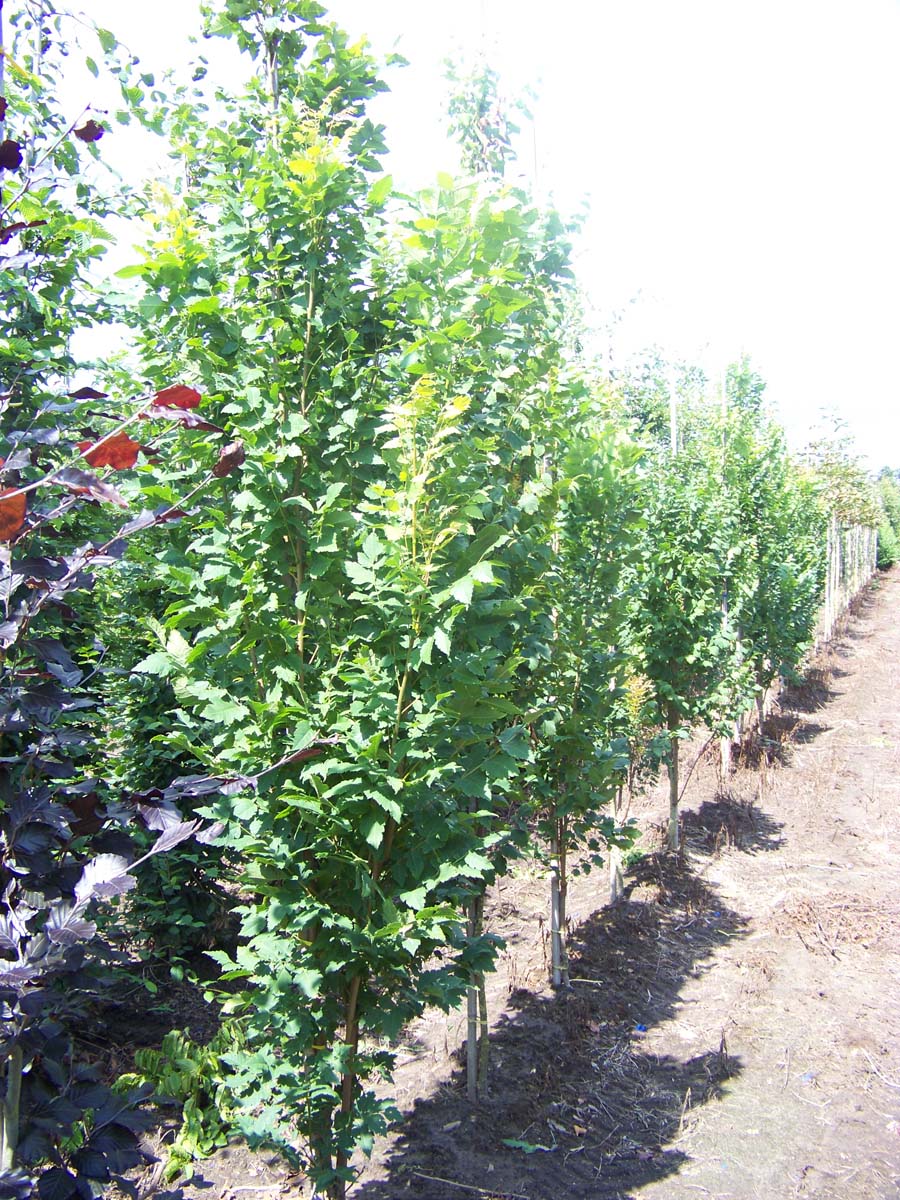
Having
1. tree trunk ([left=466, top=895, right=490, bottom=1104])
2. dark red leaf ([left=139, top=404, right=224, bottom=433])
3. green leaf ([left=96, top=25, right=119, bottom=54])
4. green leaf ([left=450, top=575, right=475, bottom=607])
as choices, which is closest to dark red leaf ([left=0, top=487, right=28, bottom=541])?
dark red leaf ([left=139, top=404, right=224, bottom=433])

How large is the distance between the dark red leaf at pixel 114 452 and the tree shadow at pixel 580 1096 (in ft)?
10.9

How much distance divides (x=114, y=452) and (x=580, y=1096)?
4.21 meters

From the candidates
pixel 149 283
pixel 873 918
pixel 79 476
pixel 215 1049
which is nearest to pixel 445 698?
pixel 79 476

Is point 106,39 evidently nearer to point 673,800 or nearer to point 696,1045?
point 696,1045

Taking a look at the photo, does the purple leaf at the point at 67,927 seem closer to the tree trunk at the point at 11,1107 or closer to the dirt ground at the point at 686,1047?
the tree trunk at the point at 11,1107

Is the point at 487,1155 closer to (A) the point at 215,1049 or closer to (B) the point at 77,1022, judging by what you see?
(A) the point at 215,1049

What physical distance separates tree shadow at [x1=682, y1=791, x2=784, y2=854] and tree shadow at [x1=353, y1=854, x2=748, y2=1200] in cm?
241

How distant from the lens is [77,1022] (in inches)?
186

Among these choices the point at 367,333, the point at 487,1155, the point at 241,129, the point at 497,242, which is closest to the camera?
the point at 497,242

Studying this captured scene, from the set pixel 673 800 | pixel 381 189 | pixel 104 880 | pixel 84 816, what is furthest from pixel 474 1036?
pixel 673 800

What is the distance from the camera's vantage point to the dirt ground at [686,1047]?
381 cm

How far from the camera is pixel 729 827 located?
927 cm

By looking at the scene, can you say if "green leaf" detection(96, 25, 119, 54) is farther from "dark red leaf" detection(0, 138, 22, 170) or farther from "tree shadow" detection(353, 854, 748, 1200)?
"tree shadow" detection(353, 854, 748, 1200)

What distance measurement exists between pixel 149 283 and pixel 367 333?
773 millimetres
